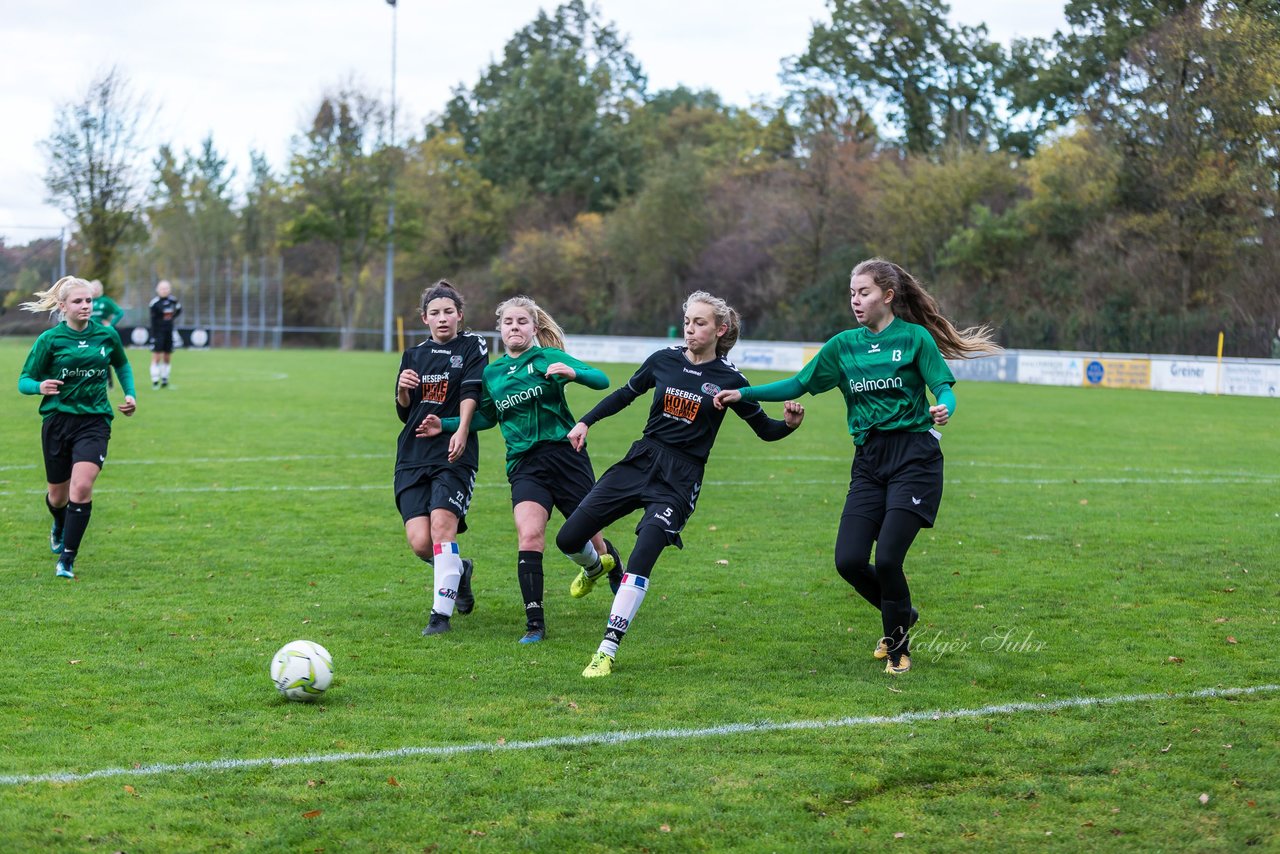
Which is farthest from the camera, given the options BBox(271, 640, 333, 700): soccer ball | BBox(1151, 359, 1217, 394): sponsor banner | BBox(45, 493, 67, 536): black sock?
BBox(1151, 359, 1217, 394): sponsor banner

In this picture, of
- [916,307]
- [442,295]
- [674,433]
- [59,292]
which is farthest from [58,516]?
[916,307]

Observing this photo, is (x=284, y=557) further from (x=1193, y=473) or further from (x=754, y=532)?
(x=1193, y=473)

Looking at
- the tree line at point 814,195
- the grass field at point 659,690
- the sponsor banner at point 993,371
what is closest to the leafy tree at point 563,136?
the tree line at point 814,195

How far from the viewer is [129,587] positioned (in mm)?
8109

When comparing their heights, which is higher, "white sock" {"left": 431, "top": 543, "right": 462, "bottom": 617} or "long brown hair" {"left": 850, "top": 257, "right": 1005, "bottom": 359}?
"long brown hair" {"left": 850, "top": 257, "right": 1005, "bottom": 359}

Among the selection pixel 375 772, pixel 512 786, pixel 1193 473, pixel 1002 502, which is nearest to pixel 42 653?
pixel 375 772

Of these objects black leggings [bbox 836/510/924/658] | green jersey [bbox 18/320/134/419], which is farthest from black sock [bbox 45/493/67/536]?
black leggings [bbox 836/510/924/658]

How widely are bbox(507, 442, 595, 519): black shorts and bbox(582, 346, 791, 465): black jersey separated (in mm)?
531

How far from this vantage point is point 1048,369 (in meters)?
37.6

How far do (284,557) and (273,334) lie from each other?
176 feet

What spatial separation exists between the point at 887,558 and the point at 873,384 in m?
0.86

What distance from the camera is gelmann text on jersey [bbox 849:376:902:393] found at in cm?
636

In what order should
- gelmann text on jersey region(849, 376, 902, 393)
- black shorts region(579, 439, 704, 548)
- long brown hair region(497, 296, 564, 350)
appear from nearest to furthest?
gelmann text on jersey region(849, 376, 902, 393)
black shorts region(579, 439, 704, 548)
long brown hair region(497, 296, 564, 350)

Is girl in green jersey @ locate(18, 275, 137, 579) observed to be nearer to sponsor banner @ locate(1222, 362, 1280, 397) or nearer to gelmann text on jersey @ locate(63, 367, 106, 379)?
gelmann text on jersey @ locate(63, 367, 106, 379)
